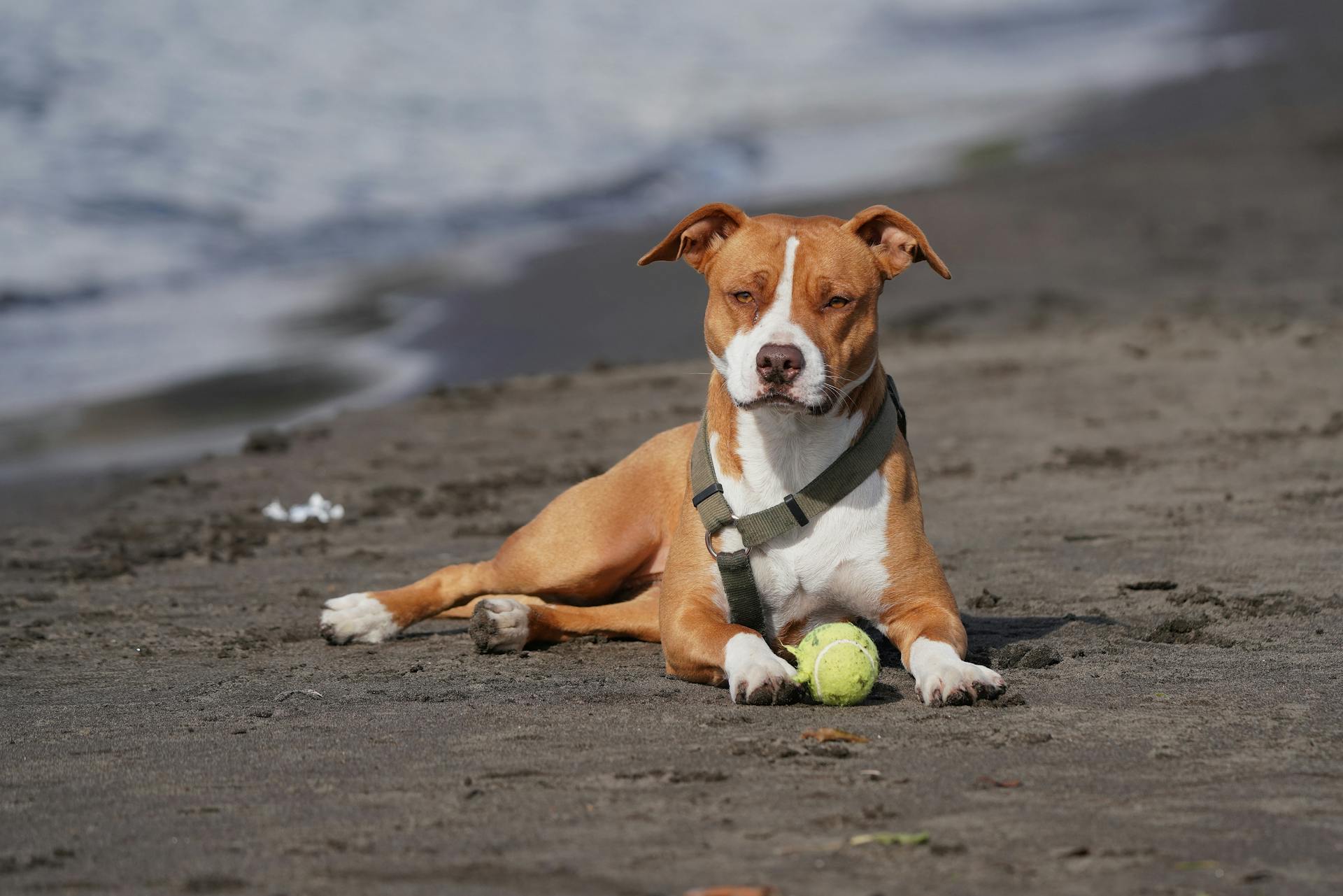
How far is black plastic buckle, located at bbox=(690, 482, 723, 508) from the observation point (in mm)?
5168

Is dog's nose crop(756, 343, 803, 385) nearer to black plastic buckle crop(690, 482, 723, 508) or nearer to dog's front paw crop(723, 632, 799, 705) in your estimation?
black plastic buckle crop(690, 482, 723, 508)

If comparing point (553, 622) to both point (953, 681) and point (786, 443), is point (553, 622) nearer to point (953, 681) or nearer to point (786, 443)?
point (786, 443)

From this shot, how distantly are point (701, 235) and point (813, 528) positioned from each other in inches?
42.8

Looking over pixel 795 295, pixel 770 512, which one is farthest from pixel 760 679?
pixel 795 295

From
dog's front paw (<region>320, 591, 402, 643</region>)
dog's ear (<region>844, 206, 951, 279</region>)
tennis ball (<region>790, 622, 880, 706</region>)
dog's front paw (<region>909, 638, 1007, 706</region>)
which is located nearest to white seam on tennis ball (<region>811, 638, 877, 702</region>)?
tennis ball (<region>790, 622, 880, 706</region>)

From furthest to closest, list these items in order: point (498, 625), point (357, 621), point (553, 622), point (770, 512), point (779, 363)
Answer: point (357, 621) → point (553, 622) → point (498, 625) → point (770, 512) → point (779, 363)

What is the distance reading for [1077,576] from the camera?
21.6 feet

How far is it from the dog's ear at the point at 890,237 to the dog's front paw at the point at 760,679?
1.45 m

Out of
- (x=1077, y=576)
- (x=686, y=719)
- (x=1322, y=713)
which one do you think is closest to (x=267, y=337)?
(x=1077, y=576)

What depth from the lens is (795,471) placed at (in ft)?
16.8

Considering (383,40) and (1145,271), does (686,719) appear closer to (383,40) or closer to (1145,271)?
(1145,271)

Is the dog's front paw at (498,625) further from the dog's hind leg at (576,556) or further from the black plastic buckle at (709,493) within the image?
the black plastic buckle at (709,493)

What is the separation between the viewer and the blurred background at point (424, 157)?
12789mm

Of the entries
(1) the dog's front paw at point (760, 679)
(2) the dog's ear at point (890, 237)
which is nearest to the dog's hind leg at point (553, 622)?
(1) the dog's front paw at point (760, 679)
